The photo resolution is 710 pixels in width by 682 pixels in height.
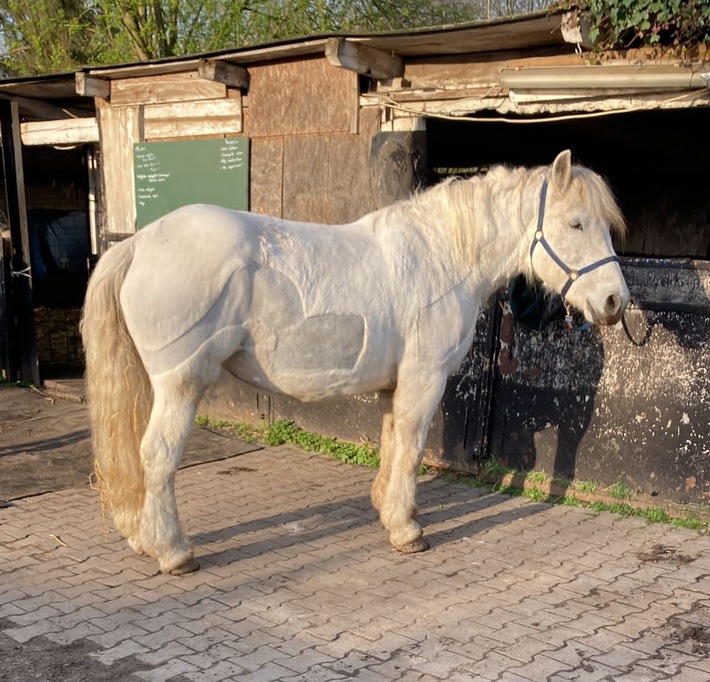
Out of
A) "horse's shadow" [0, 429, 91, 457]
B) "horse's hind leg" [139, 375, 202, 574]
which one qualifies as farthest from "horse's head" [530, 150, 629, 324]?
"horse's shadow" [0, 429, 91, 457]

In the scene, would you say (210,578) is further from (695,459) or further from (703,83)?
(703,83)

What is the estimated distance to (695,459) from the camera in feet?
15.5

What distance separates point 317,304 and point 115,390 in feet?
3.64

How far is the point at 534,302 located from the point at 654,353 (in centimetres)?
82

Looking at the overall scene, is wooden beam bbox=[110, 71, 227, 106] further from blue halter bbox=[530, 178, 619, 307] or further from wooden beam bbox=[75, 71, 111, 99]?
blue halter bbox=[530, 178, 619, 307]

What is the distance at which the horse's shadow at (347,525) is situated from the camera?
14.3ft

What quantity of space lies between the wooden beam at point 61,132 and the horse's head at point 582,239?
5.58 metres

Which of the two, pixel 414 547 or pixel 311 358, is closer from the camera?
pixel 311 358

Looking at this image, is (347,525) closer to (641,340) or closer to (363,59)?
(641,340)

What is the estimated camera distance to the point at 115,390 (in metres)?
3.94

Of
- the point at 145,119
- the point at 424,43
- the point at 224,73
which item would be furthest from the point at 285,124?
the point at 145,119

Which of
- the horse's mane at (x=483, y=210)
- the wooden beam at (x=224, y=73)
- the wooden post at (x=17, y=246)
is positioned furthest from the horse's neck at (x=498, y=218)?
the wooden post at (x=17, y=246)

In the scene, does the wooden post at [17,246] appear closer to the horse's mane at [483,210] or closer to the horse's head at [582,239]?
the horse's mane at [483,210]

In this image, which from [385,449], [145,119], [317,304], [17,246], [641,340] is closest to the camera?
[317,304]
